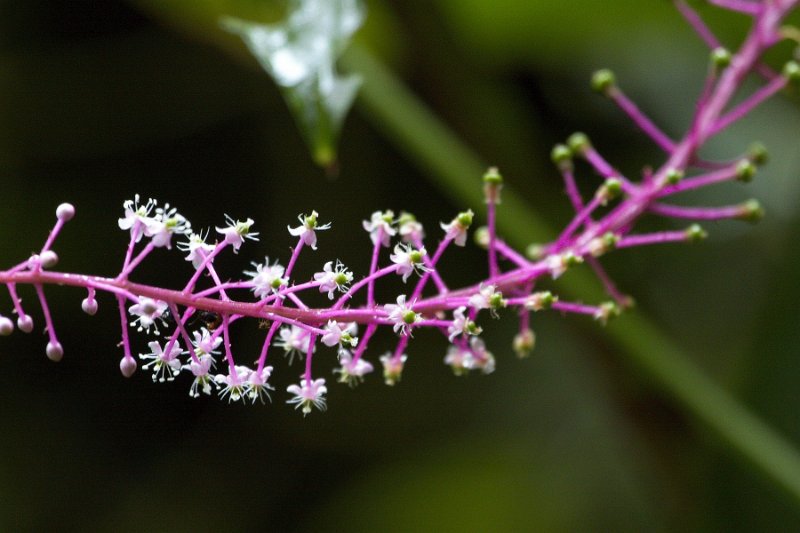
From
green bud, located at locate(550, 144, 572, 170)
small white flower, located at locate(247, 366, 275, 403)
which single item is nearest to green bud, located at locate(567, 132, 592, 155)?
green bud, located at locate(550, 144, 572, 170)

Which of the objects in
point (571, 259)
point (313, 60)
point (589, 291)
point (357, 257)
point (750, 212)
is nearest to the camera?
point (571, 259)

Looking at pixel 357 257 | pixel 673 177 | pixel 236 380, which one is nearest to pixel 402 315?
pixel 236 380

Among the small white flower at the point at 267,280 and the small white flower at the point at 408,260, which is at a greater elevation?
the small white flower at the point at 267,280

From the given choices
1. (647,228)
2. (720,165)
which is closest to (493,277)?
(720,165)

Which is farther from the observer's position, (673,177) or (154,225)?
(673,177)

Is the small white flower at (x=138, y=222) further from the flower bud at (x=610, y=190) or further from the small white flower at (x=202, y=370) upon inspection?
the flower bud at (x=610, y=190)

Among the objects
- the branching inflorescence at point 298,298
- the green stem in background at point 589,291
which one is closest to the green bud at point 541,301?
the branching inflorescence at point 298,298

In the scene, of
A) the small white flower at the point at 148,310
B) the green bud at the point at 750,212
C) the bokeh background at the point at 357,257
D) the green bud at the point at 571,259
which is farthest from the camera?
the bokeh background at the point at 357,257

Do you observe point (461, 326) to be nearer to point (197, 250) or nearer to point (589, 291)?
point (197, 250)
